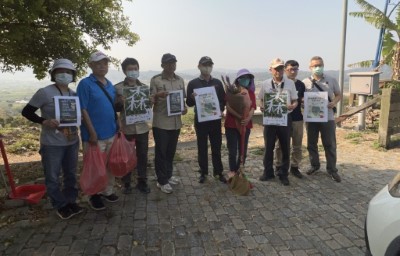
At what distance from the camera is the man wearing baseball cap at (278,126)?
5516 mm

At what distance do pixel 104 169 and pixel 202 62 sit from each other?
227 cm

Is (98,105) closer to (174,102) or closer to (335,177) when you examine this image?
(174,102)

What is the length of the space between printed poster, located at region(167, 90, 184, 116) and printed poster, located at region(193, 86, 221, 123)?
280mm

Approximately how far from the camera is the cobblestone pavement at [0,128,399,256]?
3.72 meters

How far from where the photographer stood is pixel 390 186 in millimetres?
2852

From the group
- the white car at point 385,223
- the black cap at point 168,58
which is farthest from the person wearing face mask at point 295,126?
the white car at point 385,223

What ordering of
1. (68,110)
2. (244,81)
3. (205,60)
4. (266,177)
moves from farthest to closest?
(266,177) → (244,81) → (205,60) → (68,110)

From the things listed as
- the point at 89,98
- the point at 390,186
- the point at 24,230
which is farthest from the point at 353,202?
the point at 24,230

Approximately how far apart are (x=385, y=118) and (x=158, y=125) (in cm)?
630

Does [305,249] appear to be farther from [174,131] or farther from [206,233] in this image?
[174,131]

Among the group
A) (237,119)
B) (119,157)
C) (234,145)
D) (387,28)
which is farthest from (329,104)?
(387,28)

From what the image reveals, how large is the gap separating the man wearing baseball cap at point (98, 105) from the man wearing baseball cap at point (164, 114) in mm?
757

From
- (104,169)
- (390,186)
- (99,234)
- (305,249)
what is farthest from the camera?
(104,169)

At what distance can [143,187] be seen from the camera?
5.45 meters
